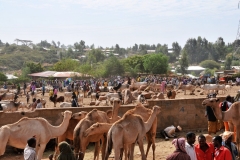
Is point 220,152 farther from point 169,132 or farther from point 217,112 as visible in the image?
point 169,132

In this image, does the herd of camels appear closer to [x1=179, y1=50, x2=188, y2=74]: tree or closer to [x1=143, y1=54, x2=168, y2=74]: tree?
[x1=143, y1=54, x2=168, y2=74]: tree

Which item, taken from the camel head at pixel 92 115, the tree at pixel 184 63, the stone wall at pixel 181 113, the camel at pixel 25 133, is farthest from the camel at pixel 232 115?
the tree at pixel 184 63

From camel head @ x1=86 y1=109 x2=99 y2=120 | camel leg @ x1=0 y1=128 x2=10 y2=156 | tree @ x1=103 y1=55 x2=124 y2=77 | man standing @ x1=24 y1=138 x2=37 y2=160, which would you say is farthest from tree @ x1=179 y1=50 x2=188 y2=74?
man standing @ x1=24 y1=138 x2=37 y2=160

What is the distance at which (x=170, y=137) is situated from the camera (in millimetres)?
13719

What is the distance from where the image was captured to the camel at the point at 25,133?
29.1 ft

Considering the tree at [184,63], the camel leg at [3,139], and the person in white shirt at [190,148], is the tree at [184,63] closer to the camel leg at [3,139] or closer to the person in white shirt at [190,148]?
the camel leg at [3,139]

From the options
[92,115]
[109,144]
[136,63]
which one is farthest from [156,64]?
[109,144]

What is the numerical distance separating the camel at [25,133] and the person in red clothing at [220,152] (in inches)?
174

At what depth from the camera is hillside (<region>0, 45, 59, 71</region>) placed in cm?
13796

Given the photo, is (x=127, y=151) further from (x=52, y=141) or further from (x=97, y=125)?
(x=52, y=141)

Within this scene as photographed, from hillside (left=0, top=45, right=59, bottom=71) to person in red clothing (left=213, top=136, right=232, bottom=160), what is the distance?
428 ft

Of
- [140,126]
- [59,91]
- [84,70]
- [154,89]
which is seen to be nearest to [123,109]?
[140,126]

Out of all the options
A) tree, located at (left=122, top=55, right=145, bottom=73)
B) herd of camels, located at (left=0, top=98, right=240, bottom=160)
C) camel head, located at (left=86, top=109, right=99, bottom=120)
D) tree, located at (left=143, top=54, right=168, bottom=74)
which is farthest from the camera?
tree, located at (left=122, top=55, right=145, bottom=73)

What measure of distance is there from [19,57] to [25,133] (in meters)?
145
